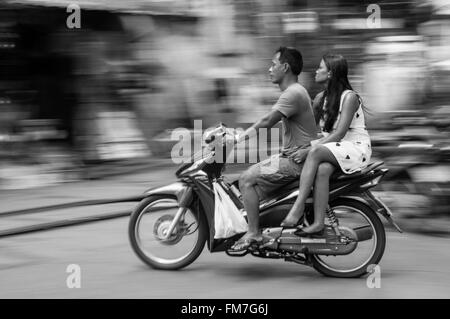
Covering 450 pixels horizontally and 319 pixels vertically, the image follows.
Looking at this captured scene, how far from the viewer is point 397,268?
21.5 ft

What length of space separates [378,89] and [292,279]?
3.72 metres

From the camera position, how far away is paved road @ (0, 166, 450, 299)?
585 cm

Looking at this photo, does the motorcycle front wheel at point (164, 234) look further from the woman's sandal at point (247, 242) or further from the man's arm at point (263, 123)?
the man's arm at point (263, 123)

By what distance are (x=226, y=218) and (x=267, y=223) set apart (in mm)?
336

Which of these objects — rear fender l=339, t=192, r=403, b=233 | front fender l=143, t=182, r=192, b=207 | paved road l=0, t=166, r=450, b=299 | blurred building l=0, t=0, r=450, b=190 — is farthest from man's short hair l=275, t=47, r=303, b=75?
blurred building l=0, t=0, r=450, b=190

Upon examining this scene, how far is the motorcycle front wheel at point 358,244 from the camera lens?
20.5 ft

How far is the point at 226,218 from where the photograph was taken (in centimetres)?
627

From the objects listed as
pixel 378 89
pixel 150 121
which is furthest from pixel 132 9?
pixel 378 89

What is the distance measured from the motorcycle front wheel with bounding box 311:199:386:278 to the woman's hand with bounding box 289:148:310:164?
448mm

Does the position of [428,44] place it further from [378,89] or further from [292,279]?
[292,279]

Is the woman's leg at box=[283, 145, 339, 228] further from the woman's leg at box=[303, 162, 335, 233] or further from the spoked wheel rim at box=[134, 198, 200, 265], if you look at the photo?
the spoked wheel rim at box=[134, 198, 200, 265]

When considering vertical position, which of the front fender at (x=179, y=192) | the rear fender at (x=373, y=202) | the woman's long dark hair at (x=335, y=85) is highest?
the woman's long dark hair at (x=335, y=85)

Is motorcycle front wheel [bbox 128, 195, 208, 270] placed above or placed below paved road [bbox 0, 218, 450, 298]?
above

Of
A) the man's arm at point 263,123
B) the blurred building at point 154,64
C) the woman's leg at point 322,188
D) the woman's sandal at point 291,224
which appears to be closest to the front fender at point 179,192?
the man's arm at point 263,123
